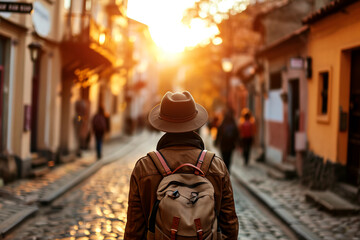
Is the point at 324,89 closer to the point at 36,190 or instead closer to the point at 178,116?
the point at 36,190

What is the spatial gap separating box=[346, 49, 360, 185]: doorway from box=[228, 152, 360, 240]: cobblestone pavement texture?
1119mm

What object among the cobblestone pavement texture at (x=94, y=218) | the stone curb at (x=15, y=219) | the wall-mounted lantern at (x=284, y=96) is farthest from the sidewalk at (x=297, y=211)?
the stone curb at (x=15, y=219)

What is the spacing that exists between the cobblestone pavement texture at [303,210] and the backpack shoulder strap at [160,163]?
4313 mm

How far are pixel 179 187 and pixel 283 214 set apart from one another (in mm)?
5586

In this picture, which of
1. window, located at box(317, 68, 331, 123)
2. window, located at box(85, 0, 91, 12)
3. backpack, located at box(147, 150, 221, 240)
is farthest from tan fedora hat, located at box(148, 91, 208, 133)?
window, located at box(85, 0, 91, 12)

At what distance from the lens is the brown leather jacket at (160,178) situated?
2873 mm

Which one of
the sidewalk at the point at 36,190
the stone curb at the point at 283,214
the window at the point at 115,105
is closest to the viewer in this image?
the stone curb at the point at 283,214

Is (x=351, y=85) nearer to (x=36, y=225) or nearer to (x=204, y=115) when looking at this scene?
(x=36, y=225)

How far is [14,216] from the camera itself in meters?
7.16

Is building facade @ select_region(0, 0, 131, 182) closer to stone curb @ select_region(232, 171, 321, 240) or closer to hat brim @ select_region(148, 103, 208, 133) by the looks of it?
stone curb @ select_region(232, 171, 321, 240)

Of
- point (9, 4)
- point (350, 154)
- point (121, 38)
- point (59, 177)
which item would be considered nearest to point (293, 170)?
point (350, 154)

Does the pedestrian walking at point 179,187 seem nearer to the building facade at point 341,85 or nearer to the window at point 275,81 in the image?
the building facade at point 341,85

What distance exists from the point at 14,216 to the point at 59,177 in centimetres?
459

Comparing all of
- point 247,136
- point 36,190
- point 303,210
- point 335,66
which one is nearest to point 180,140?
point 303,210
